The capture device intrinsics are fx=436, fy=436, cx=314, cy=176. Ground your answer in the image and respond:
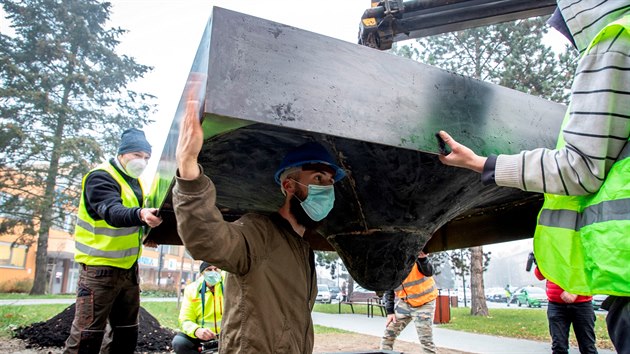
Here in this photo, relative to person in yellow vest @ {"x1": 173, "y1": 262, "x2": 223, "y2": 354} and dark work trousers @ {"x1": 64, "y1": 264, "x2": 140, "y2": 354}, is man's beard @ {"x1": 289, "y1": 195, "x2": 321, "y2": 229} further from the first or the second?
person in yellow vest @ {"x1": 173, "y1": 262, "x2": 223, "y2": 354}

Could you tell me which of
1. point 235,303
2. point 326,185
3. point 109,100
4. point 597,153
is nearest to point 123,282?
point 235,303

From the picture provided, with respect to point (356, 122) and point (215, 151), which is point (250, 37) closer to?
point (356, 122)

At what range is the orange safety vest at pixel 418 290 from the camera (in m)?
5.43

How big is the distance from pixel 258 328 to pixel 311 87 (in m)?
0.86

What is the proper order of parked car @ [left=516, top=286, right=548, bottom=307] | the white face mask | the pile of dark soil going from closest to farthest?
the white face mask < the pile of dark soil < parked car @ [left=516, top=286, right=548, bottom=307]

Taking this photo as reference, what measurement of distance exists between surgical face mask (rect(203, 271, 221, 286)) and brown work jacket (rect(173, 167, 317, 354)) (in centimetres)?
324

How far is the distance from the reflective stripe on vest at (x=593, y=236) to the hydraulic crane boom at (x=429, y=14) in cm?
176

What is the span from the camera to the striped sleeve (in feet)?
3.86

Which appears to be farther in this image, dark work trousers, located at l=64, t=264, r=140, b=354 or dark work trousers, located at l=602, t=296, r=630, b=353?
dark work trousers, located at l=64, t=264, r=140, b=354

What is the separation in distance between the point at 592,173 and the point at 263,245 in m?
1.07

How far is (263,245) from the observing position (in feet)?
5.27

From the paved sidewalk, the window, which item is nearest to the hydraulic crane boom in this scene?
the paved sidewalk

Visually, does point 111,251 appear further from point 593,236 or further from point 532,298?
point 532,298

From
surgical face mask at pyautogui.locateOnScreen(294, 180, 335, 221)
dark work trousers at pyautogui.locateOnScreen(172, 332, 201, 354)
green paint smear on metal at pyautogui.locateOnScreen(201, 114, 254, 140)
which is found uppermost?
green paint smear on metal at pyautogui.locateOnScreen(201, 114, 254, 140)
